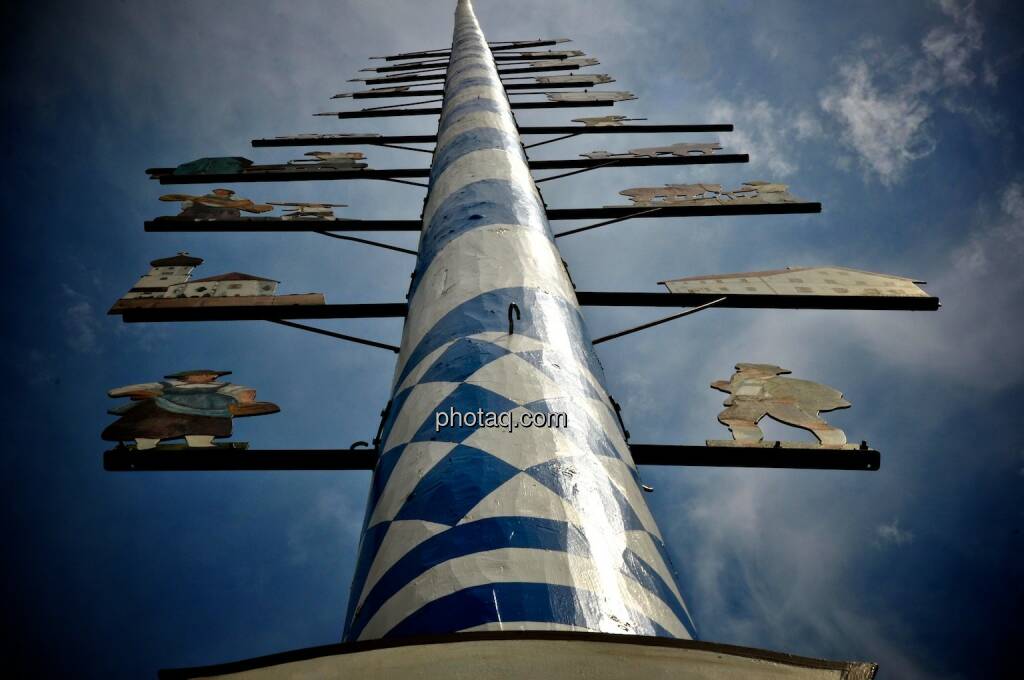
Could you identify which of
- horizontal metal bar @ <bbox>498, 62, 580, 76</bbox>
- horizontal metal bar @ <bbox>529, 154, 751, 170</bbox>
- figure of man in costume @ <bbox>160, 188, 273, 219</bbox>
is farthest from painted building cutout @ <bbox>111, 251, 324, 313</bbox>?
horizontal metal bar @ <bbox>498, 62, 580, 76</bbox>

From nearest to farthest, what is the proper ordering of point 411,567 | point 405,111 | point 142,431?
point 411,567 → point 142,431 → point 405,111

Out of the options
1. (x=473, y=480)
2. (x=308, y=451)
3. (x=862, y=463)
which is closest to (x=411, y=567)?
(x=473, y=480)

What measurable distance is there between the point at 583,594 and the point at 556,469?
1.44ft

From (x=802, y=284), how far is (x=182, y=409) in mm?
3641

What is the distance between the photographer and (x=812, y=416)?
3.80 metres

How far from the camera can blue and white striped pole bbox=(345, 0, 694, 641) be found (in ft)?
5.61

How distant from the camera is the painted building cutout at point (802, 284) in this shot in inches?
187

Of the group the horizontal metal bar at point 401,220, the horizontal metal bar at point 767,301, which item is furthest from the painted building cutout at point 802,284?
the horizontal metal bar at point 401,220

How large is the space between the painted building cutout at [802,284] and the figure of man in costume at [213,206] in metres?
3.48

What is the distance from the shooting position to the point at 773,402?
12.8ft

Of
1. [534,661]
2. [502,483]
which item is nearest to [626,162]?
[502,483]

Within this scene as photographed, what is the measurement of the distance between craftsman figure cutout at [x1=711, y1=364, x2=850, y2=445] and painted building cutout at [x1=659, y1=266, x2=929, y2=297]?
70cm

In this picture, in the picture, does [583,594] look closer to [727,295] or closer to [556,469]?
[556,469]

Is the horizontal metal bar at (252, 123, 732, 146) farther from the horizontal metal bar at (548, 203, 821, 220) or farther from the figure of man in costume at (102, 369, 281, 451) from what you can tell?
the figure of man in costume at (102, 369, 281, 451)
